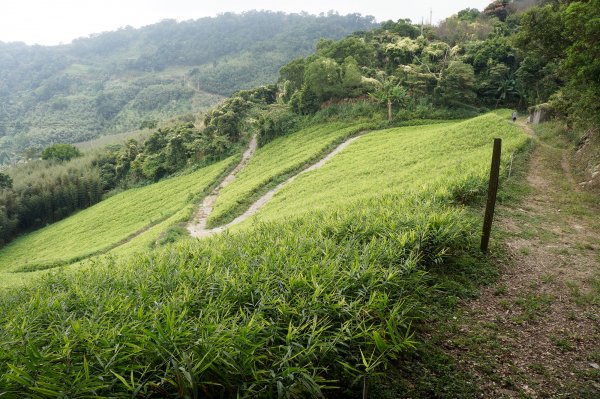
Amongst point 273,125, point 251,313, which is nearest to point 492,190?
point 251,313

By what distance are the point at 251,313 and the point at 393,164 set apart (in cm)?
2048

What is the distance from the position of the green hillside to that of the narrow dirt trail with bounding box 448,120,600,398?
946 mm

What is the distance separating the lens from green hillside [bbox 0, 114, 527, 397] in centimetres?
332

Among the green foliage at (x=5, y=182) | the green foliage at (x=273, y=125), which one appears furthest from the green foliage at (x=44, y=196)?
the green foliage at (x=273, y=125)

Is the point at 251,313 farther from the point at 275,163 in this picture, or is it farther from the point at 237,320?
the point at 275,163

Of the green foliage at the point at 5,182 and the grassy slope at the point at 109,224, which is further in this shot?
the green foliage at the point at 5,182

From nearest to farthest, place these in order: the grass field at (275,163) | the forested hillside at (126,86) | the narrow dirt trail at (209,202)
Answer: the narrow dirt trail at (209,202) → the grass field at (275,163) → the forested hillside at (126,86)

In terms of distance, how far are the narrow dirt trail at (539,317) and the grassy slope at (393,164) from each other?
561 centimetres

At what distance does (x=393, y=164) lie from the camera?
927 inches

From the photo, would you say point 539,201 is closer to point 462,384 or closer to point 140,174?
point 462,384

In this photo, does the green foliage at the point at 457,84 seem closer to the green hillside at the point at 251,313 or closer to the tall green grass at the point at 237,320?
the green hillside at the point at 251,313

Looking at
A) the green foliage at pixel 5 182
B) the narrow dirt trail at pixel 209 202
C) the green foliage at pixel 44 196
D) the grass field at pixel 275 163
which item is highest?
the grass field at pixel 275 163

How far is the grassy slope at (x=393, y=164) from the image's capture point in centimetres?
1805

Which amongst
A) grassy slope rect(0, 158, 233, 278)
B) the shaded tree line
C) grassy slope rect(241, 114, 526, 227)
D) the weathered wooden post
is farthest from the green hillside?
grassy slope rect(0, 158, 233, 278)
